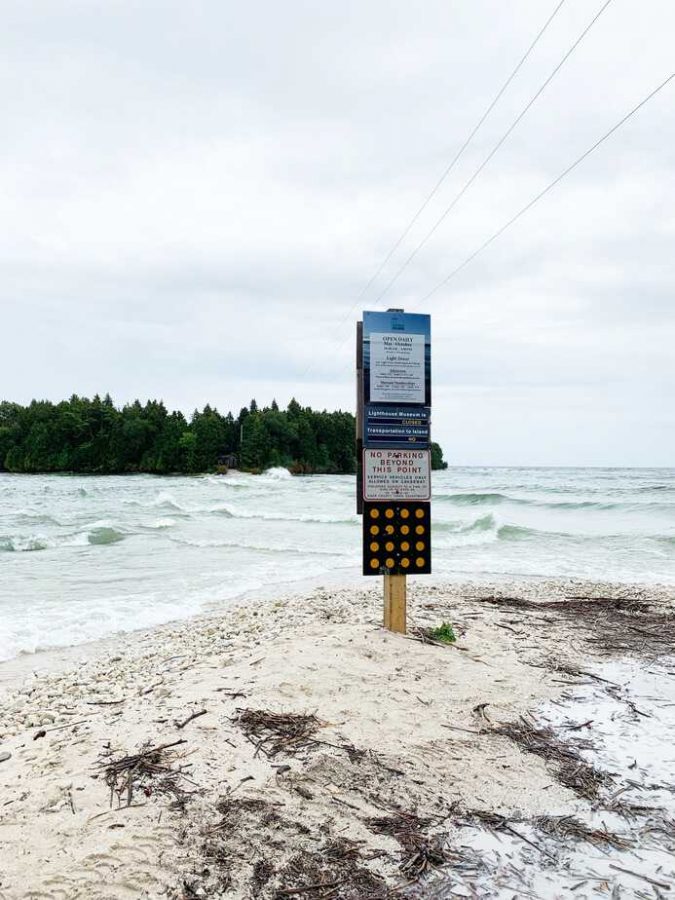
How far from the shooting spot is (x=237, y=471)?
108 m

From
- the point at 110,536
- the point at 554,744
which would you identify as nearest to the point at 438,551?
the point at 110,536

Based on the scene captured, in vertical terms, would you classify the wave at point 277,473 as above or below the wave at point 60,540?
above

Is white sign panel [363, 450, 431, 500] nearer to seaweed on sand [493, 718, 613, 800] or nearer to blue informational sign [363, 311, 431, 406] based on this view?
blue informational sign [363, 311, 431, 406]

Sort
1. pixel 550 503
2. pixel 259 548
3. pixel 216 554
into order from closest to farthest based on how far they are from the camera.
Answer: pixel 216 554, pixel 259 548, pixel 550 503

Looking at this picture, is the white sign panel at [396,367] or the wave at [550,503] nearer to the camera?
the white sign panel at [396,367]

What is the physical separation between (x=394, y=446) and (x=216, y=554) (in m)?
11.6

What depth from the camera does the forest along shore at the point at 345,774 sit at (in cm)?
272

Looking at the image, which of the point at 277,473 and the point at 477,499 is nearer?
the point at 477,499

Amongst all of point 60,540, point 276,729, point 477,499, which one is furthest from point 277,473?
point 276,729

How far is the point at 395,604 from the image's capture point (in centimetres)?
653

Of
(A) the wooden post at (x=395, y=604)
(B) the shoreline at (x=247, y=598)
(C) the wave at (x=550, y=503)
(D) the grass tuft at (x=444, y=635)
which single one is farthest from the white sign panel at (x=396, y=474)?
(C) the wave at (x=550, y=503)

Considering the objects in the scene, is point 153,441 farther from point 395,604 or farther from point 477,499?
point 395,604

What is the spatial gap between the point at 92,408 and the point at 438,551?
107m

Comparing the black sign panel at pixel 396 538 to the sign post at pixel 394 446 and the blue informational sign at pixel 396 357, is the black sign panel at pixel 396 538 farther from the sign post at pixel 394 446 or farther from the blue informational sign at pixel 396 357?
the blue informational sign at pixel 396 357
